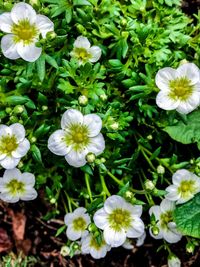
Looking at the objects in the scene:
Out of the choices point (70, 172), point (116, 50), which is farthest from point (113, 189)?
point (116, 50)

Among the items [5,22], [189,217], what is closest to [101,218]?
[189,217]

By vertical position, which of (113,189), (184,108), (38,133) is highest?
(184,108)

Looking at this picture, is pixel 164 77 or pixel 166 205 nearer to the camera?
pixel 164 77

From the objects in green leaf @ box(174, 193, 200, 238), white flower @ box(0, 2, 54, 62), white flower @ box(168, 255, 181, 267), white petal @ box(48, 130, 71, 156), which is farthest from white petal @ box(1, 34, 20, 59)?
white flower @ box(168, 255, 181, 267)

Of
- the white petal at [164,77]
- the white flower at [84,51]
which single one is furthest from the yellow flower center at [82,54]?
the white petal at [164,77]

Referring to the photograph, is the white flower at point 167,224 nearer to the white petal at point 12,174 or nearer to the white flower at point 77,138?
the white flower at point 77,138

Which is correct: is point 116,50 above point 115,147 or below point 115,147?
above

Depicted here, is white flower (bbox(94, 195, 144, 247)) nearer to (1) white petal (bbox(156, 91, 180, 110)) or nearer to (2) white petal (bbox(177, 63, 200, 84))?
(1) white petal (bbox(156, 91, 180, 110))

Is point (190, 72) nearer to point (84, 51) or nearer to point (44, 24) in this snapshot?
point (84, 51)

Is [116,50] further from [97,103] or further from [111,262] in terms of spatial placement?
[111,262]
